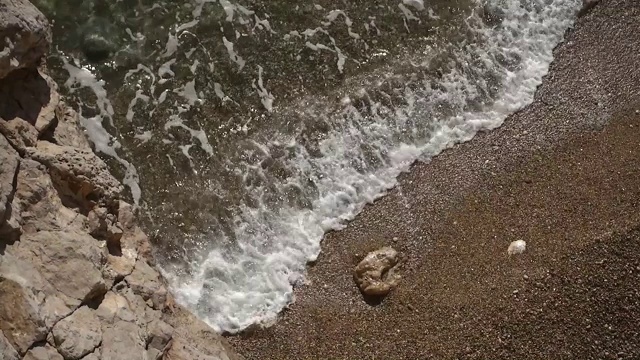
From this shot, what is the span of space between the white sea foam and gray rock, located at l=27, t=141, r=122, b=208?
208 cm

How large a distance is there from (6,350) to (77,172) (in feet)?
8.03

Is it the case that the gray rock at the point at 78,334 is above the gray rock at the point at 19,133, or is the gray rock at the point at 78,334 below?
below

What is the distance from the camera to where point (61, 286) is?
630cm

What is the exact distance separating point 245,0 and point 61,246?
6105 mm

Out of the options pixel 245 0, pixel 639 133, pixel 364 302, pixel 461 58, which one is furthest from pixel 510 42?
pixel 364 302

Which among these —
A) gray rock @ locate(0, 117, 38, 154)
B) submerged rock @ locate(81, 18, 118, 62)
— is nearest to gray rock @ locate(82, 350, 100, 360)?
gray rock @ locate(0, 117, 38, 154)

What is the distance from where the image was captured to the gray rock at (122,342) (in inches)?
247

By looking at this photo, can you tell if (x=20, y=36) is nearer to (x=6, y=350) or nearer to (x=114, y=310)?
(x=114, y=310)

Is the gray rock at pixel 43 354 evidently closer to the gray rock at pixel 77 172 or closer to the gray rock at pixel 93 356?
the gray rock at pixel 93 356

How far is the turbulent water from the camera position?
9.39 m

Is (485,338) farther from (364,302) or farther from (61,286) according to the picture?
(61,286)

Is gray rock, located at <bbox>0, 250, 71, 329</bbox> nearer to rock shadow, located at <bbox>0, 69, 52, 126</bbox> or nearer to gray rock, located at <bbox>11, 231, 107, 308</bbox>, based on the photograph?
gray rock, located at <bbox>11, 231, 107, 308</bbox>

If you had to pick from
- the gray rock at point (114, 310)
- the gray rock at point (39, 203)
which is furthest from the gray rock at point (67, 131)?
the gray rock at point (114, 310)

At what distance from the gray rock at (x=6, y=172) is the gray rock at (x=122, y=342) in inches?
62.8
